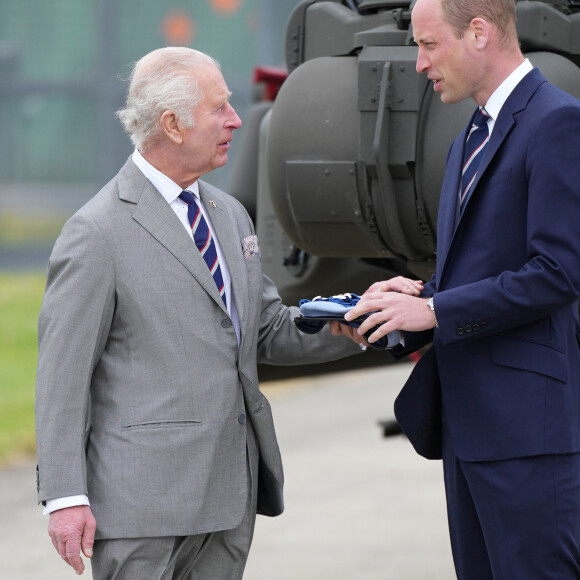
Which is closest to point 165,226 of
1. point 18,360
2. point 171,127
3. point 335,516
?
point 171,127

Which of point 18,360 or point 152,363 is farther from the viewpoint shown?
point 18,360

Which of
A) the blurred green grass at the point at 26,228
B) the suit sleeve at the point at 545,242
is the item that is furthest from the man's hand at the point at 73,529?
the blurred green grass at the point at 26,228

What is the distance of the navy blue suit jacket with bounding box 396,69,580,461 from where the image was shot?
2291 millimetres

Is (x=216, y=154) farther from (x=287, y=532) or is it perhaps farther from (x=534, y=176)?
(x=287, y=532)

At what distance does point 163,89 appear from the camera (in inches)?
103

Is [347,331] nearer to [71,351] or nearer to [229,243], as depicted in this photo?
[229,243]

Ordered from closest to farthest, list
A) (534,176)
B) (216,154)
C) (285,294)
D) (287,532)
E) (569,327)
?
(534,176) → (569,327) → (216,154) → (285,294) → (287,532)

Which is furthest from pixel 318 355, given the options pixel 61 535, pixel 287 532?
pixel 287 532

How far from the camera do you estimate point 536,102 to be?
2385mm

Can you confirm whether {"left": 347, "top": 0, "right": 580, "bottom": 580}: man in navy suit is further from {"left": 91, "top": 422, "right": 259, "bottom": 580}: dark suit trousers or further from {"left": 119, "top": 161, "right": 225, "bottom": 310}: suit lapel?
{"left": 91, "top": 422, "right": 259, "bottom": 580}: dark suit trousers

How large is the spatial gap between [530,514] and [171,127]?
114 centimetres

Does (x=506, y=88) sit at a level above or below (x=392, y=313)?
above

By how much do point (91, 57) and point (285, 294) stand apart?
726cm

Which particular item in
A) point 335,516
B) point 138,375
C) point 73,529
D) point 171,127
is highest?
point 171,127
